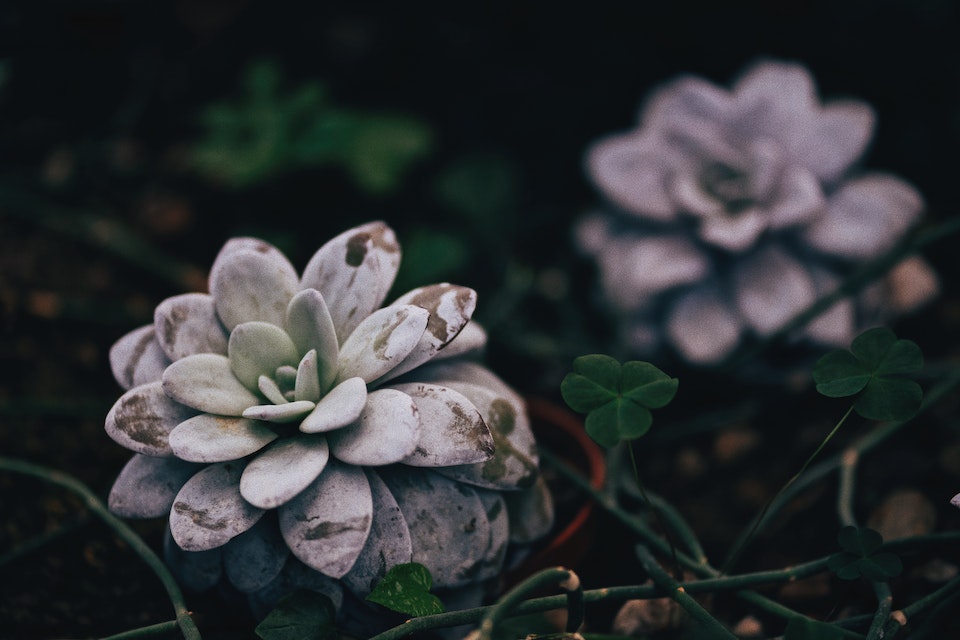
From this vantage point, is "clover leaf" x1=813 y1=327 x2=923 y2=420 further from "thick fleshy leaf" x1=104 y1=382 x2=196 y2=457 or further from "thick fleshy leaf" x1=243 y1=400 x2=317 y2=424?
"thick fleshy leaf" x1=104 y1=382 x2=196 y2=457

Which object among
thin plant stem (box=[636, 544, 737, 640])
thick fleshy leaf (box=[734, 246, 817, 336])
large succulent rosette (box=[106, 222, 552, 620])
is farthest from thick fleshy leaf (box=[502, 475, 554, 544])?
thick fleshy leaf (box=[734, 246, 817, 336])

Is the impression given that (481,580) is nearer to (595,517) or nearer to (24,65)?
(595,517)

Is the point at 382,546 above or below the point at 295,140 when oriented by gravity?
below

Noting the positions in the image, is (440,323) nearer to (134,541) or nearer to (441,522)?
(441,522)

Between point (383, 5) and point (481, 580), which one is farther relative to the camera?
point (383, 5)

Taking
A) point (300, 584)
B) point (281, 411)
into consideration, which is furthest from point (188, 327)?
point (300, 584)

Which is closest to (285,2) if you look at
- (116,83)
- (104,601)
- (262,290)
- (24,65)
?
(116,83)

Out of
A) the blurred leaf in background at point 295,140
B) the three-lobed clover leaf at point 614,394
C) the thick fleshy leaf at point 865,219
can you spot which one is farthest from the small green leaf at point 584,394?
the blurred leaf in background at point 295,140
